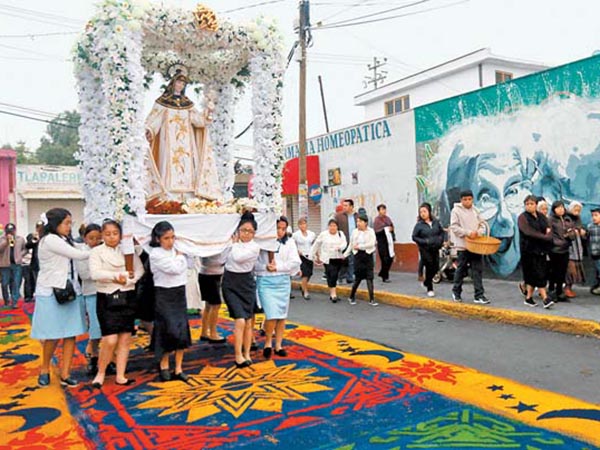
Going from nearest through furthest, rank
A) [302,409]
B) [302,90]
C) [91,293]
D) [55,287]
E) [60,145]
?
1. [302,409]
2. [55,287]
3. [91,293]
4. [302,90]
5. [60,145]

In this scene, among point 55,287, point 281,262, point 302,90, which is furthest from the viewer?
point 302,90

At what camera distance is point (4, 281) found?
1126cm

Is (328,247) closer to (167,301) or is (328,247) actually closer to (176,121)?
(176,121)

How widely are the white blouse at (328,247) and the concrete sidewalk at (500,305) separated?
0.96 metres

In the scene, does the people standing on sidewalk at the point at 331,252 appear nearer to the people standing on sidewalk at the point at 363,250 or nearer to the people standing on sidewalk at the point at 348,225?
the people standing on sidewalk at the point at 363,250

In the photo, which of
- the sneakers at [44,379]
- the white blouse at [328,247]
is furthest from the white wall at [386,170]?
the sneakers at [44,379]

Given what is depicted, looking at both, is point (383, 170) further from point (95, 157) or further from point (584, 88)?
point (95, 157)

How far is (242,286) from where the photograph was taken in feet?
19.7

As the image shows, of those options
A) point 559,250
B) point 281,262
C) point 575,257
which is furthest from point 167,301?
point 575,257

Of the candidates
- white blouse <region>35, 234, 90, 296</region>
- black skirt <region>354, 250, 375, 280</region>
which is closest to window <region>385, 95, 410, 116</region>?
black skirt <region>354, 250, 375, 280</region>

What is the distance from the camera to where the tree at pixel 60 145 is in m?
48.4

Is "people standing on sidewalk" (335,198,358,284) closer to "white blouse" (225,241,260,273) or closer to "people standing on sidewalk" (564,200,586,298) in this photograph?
"people standing on sidewalk" (564,200,586,298)

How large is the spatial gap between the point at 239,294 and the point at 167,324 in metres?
0.89

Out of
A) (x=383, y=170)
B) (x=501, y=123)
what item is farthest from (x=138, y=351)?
(x=383, y=170)
